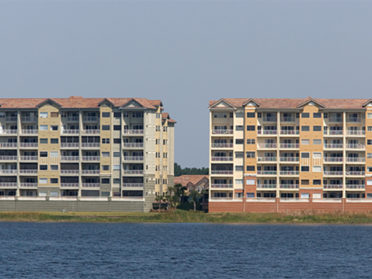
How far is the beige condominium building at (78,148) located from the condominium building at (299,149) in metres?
13.5

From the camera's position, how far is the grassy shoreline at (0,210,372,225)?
142250mm

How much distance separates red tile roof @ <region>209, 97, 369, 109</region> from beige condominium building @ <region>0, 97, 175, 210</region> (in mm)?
15521

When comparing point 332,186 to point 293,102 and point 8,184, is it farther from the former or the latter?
point 8,184

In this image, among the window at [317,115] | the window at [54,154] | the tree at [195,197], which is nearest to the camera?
the window at [317,115]

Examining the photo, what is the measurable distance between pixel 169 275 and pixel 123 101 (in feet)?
302

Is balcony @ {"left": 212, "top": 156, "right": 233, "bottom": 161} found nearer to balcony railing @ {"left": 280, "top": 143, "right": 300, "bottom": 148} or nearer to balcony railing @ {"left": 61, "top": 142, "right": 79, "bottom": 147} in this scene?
balcony railing @ {"left": 280, "top": 143, "right": 300, "bottom": 148}

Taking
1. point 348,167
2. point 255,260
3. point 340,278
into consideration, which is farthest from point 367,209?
point 340,278

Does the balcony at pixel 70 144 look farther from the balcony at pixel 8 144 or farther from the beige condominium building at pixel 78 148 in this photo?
the balcony at pixel 8 144

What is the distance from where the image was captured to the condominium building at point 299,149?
157 m

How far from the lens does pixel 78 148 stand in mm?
161500

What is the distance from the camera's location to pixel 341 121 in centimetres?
15862

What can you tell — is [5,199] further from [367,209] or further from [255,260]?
[255,260]

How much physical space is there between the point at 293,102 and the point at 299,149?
8.84 m

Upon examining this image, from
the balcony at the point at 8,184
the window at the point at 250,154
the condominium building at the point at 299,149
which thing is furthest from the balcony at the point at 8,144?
the window at the point at 250,154
